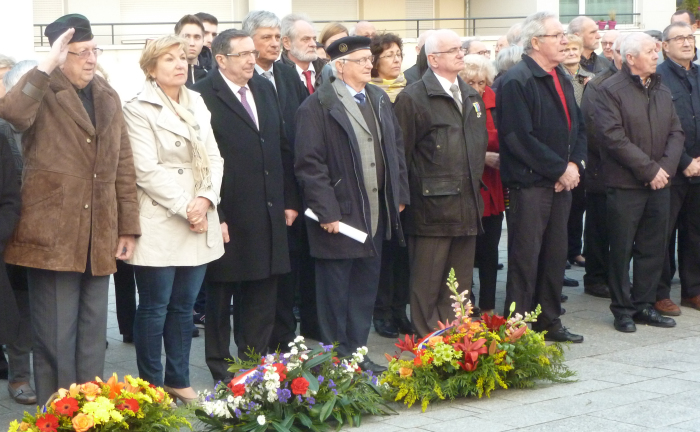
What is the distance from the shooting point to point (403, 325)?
7.53 meters

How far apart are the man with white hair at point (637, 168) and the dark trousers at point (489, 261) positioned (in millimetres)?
877

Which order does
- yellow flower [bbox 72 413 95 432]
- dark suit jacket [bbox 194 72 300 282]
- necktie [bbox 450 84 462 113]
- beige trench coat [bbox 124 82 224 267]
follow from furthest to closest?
necktie [bbox 450 84 462 113]
dark suit jacket [bbox 194 72 300 282]
beige trench coat [bbox 124 82 224 267]
yellow flower [bbox 72 413 95 432]

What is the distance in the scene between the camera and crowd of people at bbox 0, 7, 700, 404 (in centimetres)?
526

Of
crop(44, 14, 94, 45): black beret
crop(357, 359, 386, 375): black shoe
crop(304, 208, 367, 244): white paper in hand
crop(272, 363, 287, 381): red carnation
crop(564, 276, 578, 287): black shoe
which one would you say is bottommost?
crop(564, 276, 578, 287): black shoe

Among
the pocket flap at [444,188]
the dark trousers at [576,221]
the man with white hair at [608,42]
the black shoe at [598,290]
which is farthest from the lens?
the man with white hair at [608,42]

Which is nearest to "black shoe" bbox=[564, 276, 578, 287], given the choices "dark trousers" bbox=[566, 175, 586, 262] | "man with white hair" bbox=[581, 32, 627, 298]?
"man with white hair" bbox=[581, 32, 627, 298]

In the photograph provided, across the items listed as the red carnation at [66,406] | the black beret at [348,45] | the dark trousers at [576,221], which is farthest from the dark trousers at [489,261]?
the red carnation at [66,406]

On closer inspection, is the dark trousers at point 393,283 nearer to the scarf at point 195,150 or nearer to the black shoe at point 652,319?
the black shoe at point 652,319

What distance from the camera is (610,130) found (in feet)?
24.3

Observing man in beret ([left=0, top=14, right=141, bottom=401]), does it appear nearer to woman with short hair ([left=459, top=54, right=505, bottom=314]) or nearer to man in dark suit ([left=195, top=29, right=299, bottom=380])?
man in dark suit ([left=195, top=29, right=299, bottom=380])

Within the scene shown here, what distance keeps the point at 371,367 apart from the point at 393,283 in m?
1.48

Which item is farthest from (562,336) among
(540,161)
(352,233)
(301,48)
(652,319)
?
(301,48)

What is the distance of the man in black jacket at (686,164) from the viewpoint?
8086 millimetres

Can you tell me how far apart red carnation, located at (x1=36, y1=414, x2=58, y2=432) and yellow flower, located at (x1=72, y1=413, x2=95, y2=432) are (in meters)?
0.10
